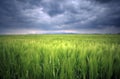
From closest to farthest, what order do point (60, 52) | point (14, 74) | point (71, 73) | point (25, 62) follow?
1. point (71, 73)
2. point (14, 74)
3. point (25, 62)
4. point (60, 52)

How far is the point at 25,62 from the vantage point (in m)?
1.59

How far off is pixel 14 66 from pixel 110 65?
4.61ft

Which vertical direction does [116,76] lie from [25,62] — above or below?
below

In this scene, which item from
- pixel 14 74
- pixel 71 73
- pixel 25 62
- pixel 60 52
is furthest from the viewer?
pixel 60 52

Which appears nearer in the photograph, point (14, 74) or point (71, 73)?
point (71, 73)

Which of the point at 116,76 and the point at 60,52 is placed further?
the point at 60,52

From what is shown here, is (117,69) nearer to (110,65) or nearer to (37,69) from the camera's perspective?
(110,65)

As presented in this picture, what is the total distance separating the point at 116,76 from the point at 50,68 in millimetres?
885

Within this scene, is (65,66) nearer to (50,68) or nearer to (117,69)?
(50,68)

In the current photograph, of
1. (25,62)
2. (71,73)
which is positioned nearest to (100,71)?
(71,73)

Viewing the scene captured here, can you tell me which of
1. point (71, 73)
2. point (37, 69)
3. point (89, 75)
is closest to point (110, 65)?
point (89, 75)

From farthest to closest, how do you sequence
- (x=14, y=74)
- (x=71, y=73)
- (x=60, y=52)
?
(x=60, y=52) < (x=14, y=74) < (x=71, y=73)

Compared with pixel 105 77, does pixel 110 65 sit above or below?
above

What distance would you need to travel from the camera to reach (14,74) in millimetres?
1420
